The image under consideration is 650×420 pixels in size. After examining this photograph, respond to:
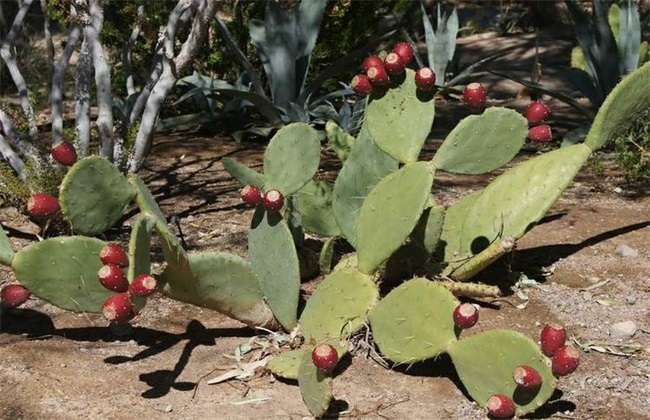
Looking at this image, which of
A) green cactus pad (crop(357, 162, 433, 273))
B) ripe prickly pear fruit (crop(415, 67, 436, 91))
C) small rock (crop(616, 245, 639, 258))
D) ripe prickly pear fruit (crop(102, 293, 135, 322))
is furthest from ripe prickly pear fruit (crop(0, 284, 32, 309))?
small rock (crop(616, 245, 639, 258))

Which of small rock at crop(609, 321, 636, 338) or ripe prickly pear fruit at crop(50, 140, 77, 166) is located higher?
ripe prickly pear fruit at crop(50, 140, 77, 166)

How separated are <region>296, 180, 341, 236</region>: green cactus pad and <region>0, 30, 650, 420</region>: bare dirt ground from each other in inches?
21.3

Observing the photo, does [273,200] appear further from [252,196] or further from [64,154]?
[64,154]

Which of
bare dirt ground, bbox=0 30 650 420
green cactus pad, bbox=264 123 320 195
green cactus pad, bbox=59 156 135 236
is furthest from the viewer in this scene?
green cactus pad, bbox=264 123 320 195

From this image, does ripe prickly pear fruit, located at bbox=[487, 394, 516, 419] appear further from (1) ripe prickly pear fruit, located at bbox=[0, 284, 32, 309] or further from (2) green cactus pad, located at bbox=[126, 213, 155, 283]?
(1) ripe prickly pear fruit, located at bbox=[0, 284, 32, 309]

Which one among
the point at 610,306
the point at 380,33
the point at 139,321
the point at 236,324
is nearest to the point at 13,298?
the point at 139,321

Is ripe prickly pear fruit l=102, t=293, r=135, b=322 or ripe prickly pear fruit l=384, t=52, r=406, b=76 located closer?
ripe prickly pear fruit l=102, t=293, r=135, b=322

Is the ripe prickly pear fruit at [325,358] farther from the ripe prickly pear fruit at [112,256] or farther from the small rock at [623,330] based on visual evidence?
the small rock at [623,330]

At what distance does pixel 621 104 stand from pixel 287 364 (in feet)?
5.51

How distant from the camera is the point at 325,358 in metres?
3.10

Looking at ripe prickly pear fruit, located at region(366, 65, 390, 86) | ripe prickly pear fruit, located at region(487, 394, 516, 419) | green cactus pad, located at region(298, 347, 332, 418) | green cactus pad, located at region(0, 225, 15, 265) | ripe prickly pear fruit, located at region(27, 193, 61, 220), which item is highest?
ripe prickly pear fruit, located at region(366, 65, 390, 86)

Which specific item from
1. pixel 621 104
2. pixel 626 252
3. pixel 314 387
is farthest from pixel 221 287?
pixel 626 252

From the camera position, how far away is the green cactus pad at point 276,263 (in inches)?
142

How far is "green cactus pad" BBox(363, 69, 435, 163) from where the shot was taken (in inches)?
152
